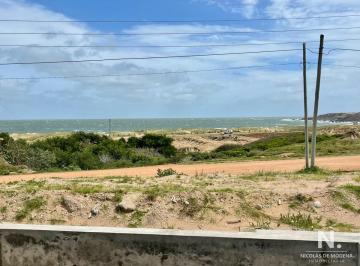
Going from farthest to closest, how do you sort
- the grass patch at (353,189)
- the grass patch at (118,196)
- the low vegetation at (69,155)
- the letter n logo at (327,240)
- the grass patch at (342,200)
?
the low vegetation at (69,155) < the grass patch at (353,189) < the grass patch at (118,196) < the grass patch at (342,200) < the letter n logo at (327,240)

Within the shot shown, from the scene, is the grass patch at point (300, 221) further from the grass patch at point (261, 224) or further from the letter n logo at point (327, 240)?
the letter n logo at point (327, 240)

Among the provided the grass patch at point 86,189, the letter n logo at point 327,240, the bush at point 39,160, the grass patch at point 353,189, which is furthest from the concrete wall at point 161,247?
the bush at point 39,160

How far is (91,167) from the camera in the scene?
29.0 meters

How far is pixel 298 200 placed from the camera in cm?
1408

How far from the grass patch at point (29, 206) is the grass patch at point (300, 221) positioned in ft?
20.9

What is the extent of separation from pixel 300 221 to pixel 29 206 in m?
7.04

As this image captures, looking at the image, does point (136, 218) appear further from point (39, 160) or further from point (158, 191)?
point (39, 160)

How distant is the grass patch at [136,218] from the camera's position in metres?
12.7

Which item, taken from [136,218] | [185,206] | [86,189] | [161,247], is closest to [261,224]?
[185,206]

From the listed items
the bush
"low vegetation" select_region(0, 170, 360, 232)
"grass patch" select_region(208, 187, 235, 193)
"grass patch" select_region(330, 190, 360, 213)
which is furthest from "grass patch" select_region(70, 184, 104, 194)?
the bush

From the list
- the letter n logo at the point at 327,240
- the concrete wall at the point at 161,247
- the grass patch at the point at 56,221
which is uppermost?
the letter n logo at the point at 327,240

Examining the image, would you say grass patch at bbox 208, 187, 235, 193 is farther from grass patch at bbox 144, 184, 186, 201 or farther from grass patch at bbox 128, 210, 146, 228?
grass patch at bbox 128, 210, 146, 228

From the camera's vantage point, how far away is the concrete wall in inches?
176

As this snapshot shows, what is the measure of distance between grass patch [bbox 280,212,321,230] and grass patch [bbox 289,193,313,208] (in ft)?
2.41
